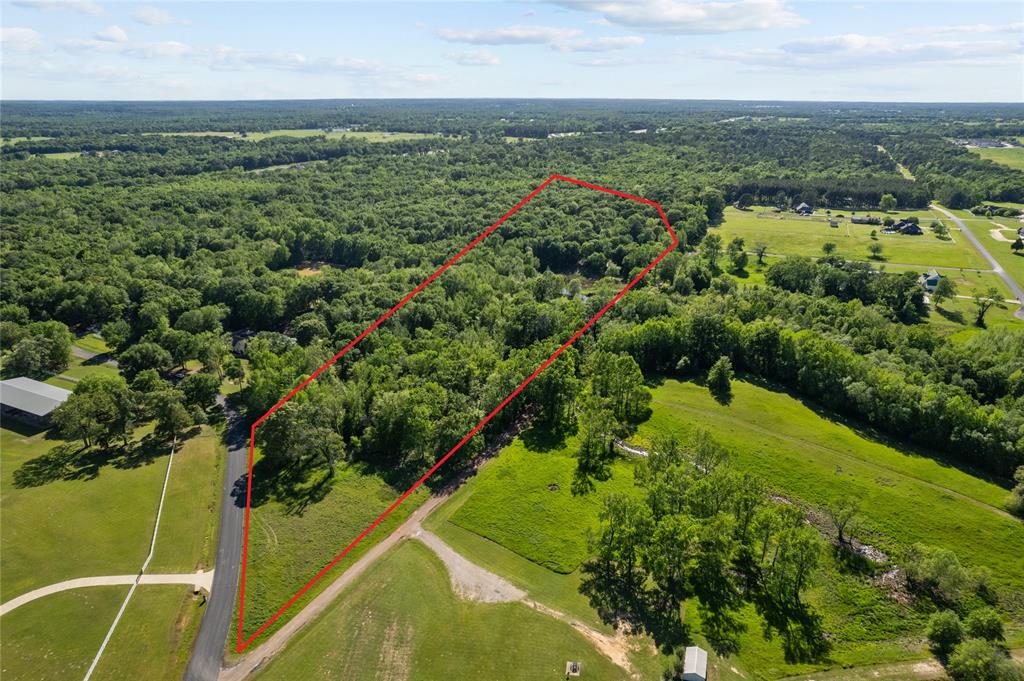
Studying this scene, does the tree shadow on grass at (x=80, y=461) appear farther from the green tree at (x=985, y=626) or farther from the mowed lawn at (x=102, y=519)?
the green tree at (x=985, y=626)

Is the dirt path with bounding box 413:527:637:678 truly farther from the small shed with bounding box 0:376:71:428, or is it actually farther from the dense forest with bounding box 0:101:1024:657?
the small shed with bounding box 0:376:71:428

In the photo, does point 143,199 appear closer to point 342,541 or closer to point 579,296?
point 579,296

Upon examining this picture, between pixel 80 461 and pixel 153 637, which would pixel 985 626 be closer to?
pixel 153 637

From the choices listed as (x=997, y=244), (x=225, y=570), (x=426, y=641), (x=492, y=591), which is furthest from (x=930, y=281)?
(x=225, y=570)

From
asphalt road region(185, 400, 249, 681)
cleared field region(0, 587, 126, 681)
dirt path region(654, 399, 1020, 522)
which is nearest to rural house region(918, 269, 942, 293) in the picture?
dirt path region(654, 399, 1020, 522)

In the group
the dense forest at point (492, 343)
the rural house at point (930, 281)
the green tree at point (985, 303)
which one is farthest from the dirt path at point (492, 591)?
the rural house at point (930, 281)

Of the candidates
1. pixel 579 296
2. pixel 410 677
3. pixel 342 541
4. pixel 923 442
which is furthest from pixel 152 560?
pixel 923 442
